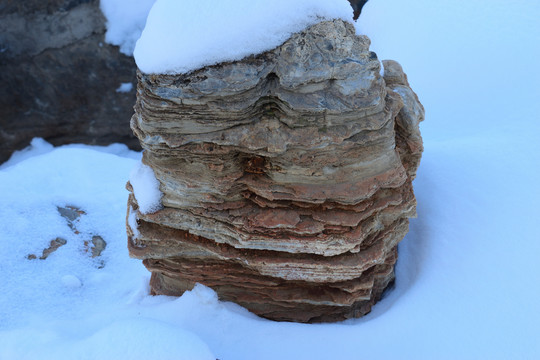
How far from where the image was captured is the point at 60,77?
702cm

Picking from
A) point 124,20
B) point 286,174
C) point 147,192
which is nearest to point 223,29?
point 286,174

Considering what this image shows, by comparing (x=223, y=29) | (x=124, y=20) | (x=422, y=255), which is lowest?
(x=422, y=255)

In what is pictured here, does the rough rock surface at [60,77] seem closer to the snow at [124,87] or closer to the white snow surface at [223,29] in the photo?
the snow at [124,87]

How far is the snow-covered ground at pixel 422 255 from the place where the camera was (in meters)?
2.78

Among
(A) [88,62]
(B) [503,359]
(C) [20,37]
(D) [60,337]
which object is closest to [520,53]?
(B) [503,359]

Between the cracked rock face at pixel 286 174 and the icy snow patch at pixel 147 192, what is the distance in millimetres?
44

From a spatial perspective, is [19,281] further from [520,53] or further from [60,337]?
[520,53]

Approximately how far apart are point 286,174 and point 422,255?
1.29 meters

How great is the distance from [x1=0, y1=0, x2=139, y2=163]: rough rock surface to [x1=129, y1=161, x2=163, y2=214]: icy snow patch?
4552mm

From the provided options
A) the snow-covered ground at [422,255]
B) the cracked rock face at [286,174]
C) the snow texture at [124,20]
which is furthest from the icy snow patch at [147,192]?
the snow texture at [124,20]

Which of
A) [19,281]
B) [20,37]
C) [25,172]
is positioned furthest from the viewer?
[20,37]

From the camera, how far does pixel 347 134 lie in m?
2.57

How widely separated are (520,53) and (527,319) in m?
2.67

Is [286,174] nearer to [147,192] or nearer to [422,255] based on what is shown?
[147,192]
